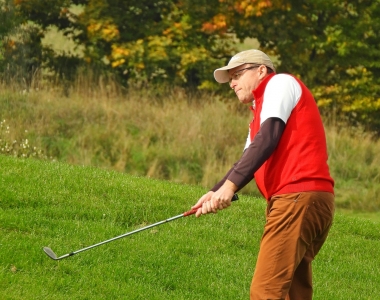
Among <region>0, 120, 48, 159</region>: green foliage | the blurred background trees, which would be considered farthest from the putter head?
A: the blurred background trees

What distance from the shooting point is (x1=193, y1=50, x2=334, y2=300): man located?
5.27m

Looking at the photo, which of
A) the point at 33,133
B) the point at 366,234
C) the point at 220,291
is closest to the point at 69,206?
the point at 220,291

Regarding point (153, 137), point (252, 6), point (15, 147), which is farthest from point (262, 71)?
point (252, 6)

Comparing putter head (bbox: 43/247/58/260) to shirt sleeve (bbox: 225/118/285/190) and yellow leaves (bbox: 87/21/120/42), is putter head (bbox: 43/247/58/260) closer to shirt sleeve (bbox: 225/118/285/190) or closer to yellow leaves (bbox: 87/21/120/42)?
shirt sleeve (bbox: 225/118/285/190)

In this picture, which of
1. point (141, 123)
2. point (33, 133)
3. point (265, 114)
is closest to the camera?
point (265, 114)

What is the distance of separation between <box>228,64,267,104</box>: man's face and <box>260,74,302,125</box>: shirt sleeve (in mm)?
185

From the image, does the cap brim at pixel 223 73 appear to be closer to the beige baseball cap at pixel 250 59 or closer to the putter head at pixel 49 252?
the beige baseball cap at pixel 250 59

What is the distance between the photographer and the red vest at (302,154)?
17.4 ft

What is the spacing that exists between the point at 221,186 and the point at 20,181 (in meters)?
4.22

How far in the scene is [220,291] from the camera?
301 inches

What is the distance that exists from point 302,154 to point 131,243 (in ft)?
11.1

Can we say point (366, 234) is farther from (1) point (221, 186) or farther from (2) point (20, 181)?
(1) point (221, 186)

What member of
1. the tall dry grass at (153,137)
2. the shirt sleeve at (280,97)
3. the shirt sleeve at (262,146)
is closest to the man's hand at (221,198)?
the shirt sleeve at (262,146)

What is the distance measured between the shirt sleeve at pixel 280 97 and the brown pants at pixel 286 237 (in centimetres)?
50
